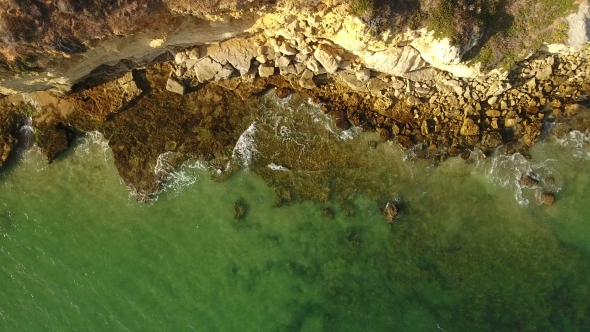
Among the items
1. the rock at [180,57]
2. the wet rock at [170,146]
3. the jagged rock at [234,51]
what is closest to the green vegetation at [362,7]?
the jagged rock at [234,51]

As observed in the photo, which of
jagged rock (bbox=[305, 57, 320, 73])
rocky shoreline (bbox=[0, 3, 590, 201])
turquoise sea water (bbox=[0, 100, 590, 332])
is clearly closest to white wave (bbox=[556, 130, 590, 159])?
turquoise sea water (bbox=[0, 100, 590, 332])

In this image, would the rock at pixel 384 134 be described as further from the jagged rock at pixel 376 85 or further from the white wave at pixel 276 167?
the white wave at pixel 276 167

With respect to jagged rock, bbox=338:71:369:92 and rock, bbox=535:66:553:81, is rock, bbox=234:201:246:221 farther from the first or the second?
rock, bbox=535:66:553:81

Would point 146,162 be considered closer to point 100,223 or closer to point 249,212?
point 100,223

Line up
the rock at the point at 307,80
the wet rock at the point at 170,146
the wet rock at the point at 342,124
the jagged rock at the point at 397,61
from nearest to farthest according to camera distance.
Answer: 1. the jagged rock at the point at 397,61
2. the rock at the point at 307,80
3. the wet rock at the point at 342,124
4. the wet rock at the point at 170,146

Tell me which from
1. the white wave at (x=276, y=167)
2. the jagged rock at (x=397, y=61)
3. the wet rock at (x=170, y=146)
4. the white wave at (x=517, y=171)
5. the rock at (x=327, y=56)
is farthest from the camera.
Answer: the wet rock at (x=170, y=146)

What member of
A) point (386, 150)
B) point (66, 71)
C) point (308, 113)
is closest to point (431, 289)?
point (386, 150)

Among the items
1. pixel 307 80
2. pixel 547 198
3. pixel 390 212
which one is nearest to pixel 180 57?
pixel 307 80
